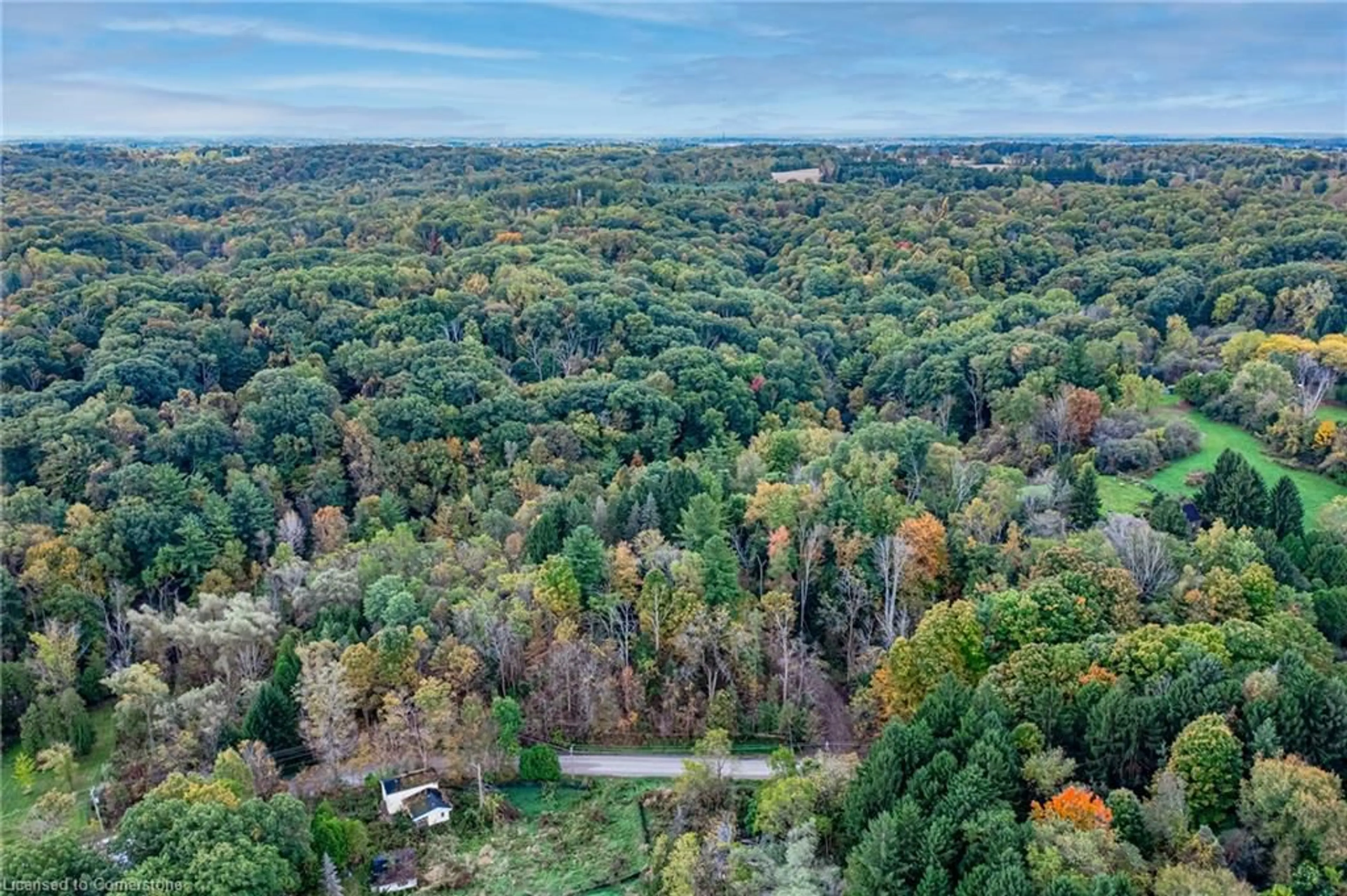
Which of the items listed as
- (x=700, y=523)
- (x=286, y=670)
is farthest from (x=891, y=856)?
(x=286, y=670)

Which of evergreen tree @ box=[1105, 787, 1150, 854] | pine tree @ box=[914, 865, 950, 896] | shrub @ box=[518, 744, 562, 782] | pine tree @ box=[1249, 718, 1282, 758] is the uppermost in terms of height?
pine tree @ box=[1249, 718, 1282, 758]

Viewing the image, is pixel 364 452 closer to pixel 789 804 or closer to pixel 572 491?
pixel 572 491

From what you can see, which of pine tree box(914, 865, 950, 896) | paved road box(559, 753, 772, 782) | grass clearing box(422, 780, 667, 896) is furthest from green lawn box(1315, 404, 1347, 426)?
grass clearing box(422, 780, 667, 896)

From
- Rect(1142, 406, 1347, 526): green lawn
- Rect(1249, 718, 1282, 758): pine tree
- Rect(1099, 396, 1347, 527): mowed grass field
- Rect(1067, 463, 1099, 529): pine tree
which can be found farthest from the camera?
Rect(1142, 406, 1347, 526): green lawn

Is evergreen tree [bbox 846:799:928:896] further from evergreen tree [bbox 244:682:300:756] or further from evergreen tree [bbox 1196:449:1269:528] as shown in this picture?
evergreen tree [bbox 1196:449:1269:528]

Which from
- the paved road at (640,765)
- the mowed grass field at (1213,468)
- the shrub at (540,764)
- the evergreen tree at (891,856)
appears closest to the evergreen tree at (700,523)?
the paved road at (640,765)

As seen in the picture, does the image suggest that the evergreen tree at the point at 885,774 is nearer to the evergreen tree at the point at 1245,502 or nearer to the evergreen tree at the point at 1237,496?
the evergreen tree at the point at 1237,496

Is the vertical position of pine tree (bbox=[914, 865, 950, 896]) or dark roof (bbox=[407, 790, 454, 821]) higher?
pine tree (bbox=[914, 865, 950, 896])

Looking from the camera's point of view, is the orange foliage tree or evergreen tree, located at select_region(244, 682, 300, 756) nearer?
the orange foliage tree
